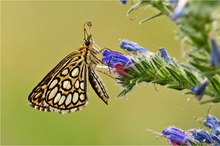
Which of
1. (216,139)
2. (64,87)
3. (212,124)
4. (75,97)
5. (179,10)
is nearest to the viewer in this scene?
(179,10)

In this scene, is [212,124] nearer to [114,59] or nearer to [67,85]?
[114,59]

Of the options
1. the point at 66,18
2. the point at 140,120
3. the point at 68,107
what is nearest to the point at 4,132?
the point at 140,120

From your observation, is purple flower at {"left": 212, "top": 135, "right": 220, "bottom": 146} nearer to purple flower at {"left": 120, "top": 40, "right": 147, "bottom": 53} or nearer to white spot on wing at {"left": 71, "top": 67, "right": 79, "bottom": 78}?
purple flower at {"left": 120, "top": 40, "right": 147, "bottom": 53}

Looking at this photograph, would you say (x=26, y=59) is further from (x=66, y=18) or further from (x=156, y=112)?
(x=156, y=112)

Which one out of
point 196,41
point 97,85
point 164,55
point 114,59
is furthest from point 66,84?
point 196,41

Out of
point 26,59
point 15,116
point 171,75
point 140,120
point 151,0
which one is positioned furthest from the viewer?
point 26,59

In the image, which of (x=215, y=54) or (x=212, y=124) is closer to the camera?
(x=215, y=54)
